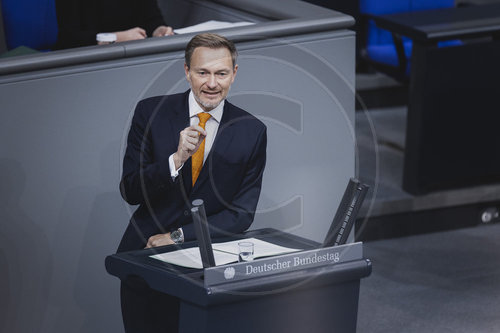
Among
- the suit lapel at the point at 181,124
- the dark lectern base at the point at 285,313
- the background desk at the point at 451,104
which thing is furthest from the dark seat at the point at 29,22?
the dark lectern base at the point at 285,313

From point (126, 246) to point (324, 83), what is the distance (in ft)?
3.32

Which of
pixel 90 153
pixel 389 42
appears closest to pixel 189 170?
pixel 90 153

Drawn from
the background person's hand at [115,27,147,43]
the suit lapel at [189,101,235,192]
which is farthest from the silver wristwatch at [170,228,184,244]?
the background person's hand at [115,27,147,43]

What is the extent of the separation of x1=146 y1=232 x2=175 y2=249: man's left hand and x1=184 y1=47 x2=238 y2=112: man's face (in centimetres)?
43

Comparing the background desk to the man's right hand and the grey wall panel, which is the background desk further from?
the man's right hand

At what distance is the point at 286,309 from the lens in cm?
226

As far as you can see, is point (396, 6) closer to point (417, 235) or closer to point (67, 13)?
point (417, 235)

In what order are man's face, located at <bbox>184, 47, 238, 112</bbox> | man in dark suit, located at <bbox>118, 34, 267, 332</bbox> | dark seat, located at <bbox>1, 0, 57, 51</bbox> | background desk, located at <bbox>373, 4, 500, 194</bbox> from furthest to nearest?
background desk, located at <bbox>373, 4, 500, 194</bbox>
dark seat, located at <bbox>1, 0, 57, 51</bbox>
man in dark suit, located at <bbox>118, 34, 267, 332</bbox>
man's face, located at <bbox>184, 47, 238, 112</bbox>

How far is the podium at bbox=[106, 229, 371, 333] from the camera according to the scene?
2.15m

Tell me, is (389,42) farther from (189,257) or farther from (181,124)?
(189,257)

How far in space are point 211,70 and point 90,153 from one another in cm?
74

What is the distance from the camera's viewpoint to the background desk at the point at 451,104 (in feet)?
15.3

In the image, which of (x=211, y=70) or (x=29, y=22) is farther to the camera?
(x=29, y=22)

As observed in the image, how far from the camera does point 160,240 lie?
2703 mm
